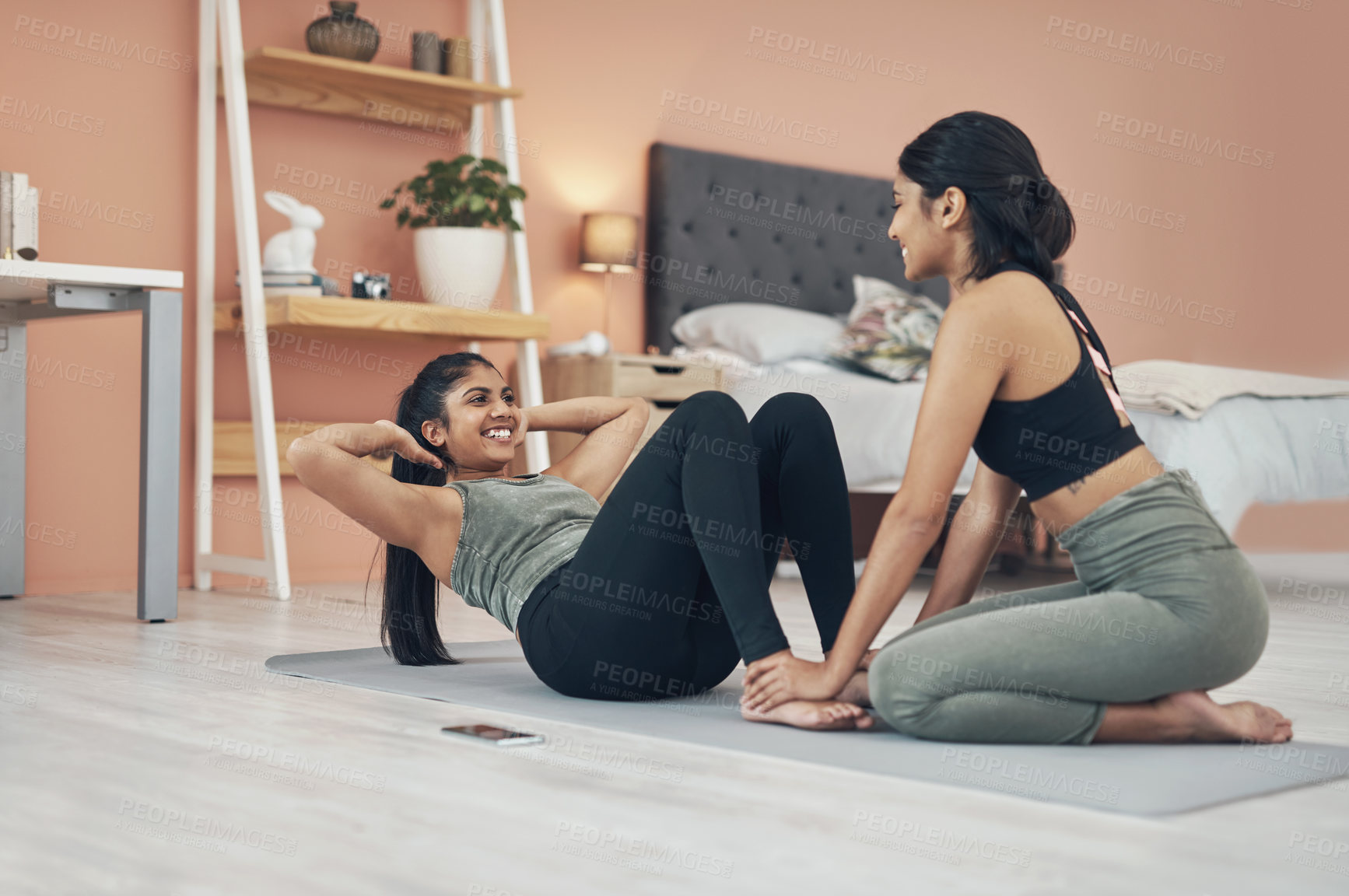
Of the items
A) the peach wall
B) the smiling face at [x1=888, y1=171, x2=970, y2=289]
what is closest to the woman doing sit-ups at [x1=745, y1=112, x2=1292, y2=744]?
the smiling face at [x1=888, y1=171, x2=970, y2=289]

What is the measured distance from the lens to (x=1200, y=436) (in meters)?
3.86

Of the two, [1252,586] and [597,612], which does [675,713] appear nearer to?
[597,612]

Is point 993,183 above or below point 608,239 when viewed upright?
below

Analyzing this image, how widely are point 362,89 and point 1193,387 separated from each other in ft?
8.58

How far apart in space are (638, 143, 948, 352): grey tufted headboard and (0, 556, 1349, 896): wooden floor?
305cm

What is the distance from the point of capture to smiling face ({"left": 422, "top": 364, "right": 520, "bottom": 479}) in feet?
7.12

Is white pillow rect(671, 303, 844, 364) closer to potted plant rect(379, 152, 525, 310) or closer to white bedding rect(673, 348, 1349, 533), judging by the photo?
white bedding rect(673, 348, 1349, 533)

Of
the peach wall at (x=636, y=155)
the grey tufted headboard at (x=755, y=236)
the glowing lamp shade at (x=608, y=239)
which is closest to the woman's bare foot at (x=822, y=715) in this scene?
the peach wall at (x=636, y=155)

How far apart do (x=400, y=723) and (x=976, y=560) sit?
0.85 m

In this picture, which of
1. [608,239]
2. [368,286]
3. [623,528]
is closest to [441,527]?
[623,528]

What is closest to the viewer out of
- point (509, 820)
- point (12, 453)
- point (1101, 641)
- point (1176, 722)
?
point (509, 820)

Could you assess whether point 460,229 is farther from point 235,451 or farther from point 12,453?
point 12,453

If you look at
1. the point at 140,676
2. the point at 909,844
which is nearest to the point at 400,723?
the point at 140,676

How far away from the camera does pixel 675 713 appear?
200 cm
